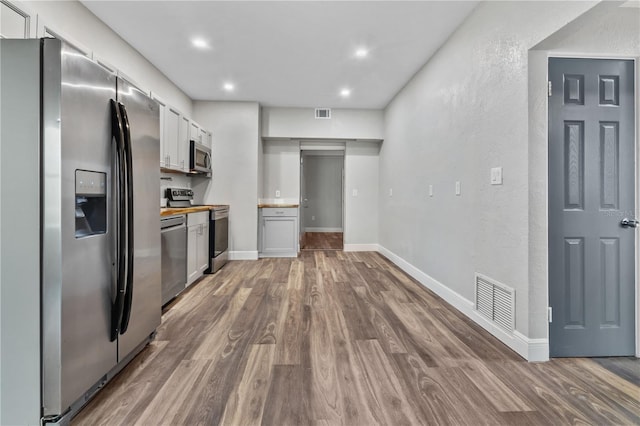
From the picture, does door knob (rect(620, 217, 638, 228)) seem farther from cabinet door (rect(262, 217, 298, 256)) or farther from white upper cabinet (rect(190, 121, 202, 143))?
white upper cabinet (rect(190, 121, 202, 143))

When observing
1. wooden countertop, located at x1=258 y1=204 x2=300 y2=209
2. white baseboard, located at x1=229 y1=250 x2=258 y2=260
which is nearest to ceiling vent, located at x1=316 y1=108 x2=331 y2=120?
wooden countertop, located at x1=258 y1=204 x2=300 y2=209

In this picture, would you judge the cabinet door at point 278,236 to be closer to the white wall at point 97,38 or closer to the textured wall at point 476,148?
the textured wall at point 476,148

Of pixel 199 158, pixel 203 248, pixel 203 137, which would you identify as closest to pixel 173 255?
pixel 203 248

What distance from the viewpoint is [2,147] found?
4.36 ft

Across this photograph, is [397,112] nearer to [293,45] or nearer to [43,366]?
[293,45]

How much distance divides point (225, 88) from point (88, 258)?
12.2 ft

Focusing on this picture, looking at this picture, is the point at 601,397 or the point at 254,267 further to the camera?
the point at 254,267

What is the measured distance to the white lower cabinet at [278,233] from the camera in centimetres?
556

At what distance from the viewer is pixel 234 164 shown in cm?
519

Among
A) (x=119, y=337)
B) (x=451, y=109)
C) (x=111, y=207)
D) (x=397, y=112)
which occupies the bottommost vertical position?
(x=119, y=337)

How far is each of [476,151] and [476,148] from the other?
26 millimetres

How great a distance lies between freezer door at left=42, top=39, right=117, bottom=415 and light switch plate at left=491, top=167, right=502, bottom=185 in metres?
2.57

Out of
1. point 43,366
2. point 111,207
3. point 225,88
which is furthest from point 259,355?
point 225,88

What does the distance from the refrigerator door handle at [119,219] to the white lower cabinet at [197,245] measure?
1840 mm
